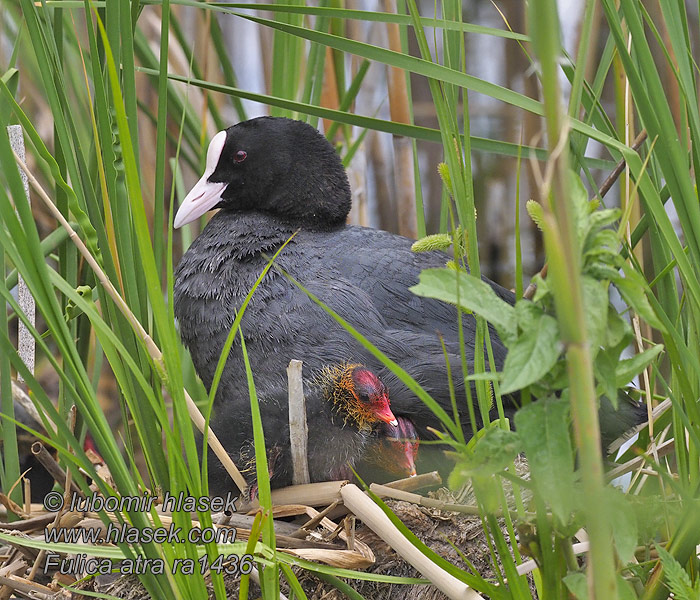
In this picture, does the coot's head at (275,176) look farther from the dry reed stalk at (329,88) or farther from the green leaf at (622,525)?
the green leaf at (622,525)

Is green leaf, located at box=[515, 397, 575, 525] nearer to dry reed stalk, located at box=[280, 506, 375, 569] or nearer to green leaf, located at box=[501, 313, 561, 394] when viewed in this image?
green leaf, located at box=[501, 313, 561, 394]

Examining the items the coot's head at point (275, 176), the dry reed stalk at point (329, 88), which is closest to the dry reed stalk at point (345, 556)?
the coot's head at point (275, 176)

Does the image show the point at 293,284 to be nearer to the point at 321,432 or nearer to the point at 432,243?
the point at 321,432

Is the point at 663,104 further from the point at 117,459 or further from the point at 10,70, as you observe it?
the point at 10,70

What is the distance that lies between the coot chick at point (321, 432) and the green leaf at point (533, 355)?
0.58 m

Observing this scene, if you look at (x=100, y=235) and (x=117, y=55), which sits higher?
(x=117, y=55)

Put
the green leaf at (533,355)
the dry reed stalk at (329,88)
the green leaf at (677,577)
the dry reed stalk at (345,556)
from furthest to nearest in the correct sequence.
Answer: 1. the dry reed stalk at (329,88)
2. the dry reed stalk at (345,556)
3. the green leaf at (677,577)
4. the green leaf at (533,355)

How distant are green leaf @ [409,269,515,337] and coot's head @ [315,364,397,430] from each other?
526mm

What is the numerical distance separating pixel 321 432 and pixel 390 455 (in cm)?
10

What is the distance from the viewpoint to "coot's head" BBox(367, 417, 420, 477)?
3.65 feet

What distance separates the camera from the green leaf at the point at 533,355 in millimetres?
512

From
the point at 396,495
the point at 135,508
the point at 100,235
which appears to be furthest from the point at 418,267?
the point at 135,508

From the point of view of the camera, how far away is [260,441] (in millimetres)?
791

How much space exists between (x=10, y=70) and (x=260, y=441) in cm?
66
